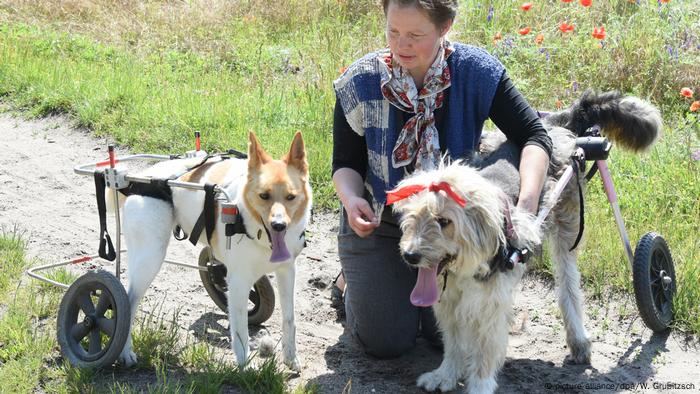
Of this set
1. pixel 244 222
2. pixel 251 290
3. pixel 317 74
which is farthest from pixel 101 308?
pixel 317 74

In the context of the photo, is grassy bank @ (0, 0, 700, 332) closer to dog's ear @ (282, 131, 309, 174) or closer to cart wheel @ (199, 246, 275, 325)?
cart wheel @ (199, 246, 275, 325)

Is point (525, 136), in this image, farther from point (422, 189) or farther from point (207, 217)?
point (207, 217)

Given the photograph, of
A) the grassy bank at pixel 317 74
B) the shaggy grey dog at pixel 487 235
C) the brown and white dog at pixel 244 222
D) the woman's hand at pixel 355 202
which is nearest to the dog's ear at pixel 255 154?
the brown and white dog at pixel 244 222

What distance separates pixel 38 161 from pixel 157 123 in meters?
1.01

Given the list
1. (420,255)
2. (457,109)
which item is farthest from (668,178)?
(420,255)

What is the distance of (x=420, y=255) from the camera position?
10.00 ft

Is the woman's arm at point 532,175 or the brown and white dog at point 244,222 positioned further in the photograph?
the brown and white dog at point 244,222

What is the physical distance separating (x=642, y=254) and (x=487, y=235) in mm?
1237

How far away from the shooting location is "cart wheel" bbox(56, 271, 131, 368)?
11.4 ft

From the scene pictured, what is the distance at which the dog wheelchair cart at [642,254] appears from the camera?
374 cm

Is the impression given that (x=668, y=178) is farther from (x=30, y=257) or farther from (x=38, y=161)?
(x=38, y=161)

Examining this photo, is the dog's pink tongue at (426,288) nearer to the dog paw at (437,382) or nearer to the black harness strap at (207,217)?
the dog paw at (437,382)

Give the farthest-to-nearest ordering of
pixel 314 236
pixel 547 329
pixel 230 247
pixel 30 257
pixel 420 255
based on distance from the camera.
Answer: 1. pixel 314 236
2. pixel 30 257
3. pixel 547 329
4. pixel 230 247
5. pixel 420 255

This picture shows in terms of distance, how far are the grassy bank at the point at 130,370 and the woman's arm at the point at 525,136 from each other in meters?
1.29
